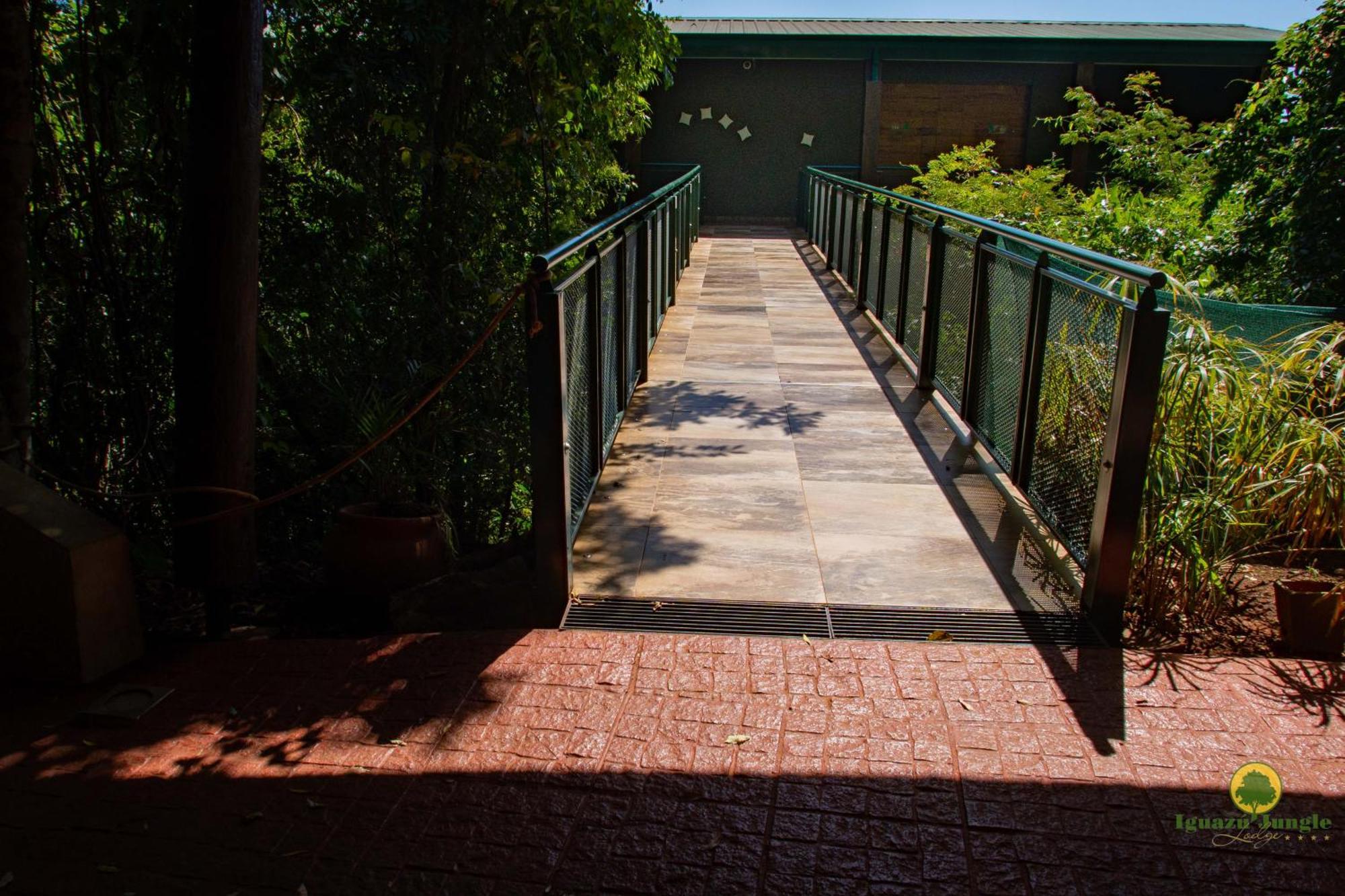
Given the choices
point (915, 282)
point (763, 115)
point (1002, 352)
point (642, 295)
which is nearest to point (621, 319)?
point (642, 295)

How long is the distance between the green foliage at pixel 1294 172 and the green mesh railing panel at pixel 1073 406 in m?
4.51

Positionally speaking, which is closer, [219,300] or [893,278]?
[219,300]

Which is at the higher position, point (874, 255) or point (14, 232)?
point (14, 232)

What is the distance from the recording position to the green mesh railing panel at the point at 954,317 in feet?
19.7

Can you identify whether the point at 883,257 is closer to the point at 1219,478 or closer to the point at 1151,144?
the point at 1219,478

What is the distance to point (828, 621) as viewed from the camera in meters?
3.74

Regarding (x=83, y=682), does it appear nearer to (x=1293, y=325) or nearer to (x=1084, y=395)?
(x=1084, y=395)

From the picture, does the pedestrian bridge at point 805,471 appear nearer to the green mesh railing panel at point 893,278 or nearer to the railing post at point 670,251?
the green mesh railing panel at point 893,278

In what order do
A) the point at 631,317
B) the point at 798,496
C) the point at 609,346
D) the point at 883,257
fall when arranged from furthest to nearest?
the point at 883,257 → the point at 631,317 → the point at 609,346 → the point at 798,496

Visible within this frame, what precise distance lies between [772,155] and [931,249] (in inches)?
579

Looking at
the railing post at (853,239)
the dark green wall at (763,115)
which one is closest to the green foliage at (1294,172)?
the railing post at (853,239)

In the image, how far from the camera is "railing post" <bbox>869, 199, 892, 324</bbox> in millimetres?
8672

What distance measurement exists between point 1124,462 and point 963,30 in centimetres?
1975

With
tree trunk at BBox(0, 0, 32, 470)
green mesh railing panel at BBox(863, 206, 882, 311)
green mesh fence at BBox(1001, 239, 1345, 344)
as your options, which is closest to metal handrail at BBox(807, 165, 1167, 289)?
green mesh fence at BBox(1001, 239, 1345, 344)
